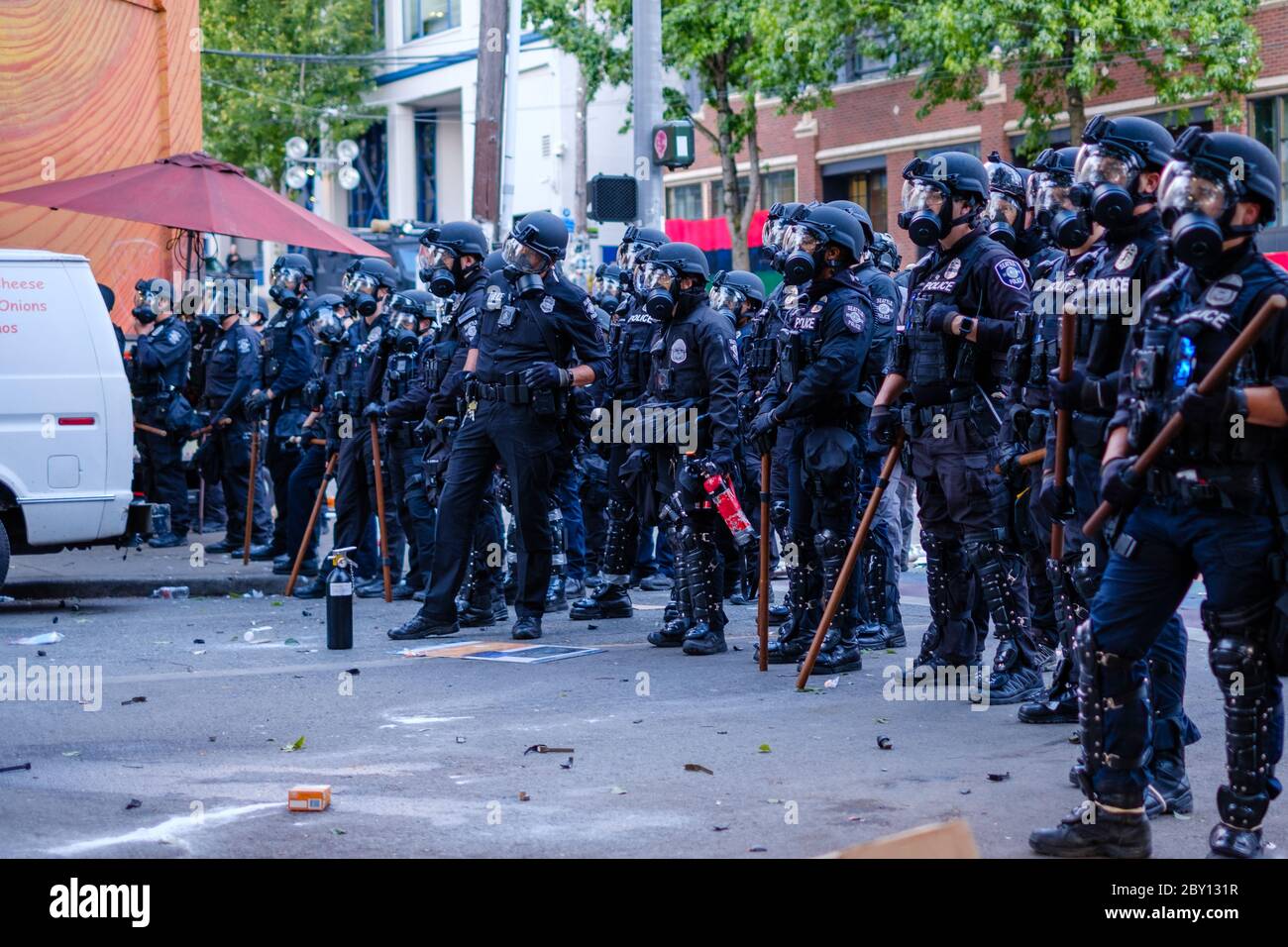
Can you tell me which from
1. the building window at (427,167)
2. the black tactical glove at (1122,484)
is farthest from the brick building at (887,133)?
the black tactical glove at (1122,484)

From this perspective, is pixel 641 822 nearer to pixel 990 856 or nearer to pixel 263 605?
pixel 990 856

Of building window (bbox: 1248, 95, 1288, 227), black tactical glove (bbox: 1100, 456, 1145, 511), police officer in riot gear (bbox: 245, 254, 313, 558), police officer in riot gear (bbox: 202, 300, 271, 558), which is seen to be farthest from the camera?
building window (bbox: 1248, 95, 1288, 227)

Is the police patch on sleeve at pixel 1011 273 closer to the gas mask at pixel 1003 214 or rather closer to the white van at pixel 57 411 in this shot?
the gas mask at pixel 1003 214

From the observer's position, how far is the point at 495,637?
34.3 ft

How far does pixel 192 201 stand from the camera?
14.7 m

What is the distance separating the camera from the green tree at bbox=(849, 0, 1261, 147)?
23.8m

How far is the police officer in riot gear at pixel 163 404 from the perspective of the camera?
15.2m

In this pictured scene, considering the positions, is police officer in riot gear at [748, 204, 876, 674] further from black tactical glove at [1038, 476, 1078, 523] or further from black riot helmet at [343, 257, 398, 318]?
black riot helmet at [343, 257, 398, 318]

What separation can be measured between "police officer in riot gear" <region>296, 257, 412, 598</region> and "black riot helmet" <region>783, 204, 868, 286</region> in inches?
156

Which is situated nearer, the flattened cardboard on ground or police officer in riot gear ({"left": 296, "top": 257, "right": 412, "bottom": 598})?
the flattened cardboard on ground

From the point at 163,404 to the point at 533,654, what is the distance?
264 inches

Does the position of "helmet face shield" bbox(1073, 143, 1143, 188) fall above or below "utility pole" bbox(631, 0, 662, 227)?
below

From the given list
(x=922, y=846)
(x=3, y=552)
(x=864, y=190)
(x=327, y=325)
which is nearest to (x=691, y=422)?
(x=327, y=325)

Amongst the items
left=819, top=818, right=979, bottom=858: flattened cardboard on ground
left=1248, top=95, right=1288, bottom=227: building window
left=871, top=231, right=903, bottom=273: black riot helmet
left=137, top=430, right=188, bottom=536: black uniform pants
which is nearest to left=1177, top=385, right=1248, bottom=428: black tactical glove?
left=819, top=818, right=979, bottom=858: flattened cardboard on ground
